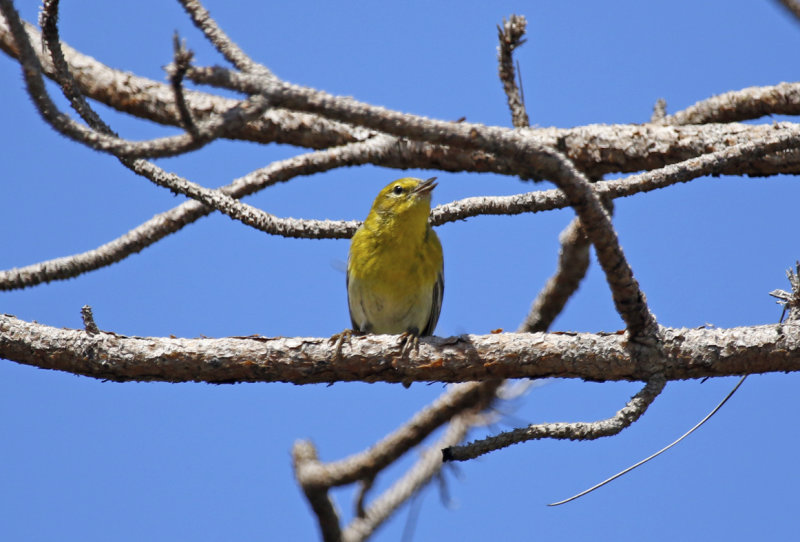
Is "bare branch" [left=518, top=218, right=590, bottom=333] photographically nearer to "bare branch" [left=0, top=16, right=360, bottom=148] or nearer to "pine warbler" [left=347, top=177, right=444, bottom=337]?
"pine warbler" [left=347, top=177, right=444, bottom=337]

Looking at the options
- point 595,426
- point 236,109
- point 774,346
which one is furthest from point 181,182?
point 774,346

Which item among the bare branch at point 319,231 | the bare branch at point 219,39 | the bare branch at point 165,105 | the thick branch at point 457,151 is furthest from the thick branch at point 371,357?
the bare branch at point 165,105

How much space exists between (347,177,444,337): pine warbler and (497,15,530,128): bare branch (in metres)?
0.89

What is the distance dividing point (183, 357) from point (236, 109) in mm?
2051

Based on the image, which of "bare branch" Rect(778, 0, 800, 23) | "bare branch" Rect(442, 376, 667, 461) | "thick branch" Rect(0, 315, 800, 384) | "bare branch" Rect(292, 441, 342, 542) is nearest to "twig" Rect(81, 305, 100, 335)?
"thick branch" Rect(0, 315, 800, 384)

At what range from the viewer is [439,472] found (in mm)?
6352

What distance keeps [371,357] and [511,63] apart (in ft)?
7.42

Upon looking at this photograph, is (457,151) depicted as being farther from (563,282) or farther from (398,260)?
(563,282)

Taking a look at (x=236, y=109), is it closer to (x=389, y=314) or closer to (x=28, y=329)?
(x=28, y=329)

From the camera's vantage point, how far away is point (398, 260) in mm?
6164

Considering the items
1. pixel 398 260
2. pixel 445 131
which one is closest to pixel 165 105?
pixel 398 260

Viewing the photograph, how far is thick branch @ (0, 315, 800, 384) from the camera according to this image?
3859 millimetres

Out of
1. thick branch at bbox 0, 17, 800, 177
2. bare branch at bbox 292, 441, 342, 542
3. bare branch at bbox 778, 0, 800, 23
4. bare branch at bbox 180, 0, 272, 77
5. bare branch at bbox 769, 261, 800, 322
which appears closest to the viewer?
bare branch at bbox 778, 0, 800, 23

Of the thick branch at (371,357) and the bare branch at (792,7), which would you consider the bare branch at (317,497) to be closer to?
the thick branch at (371,357)
